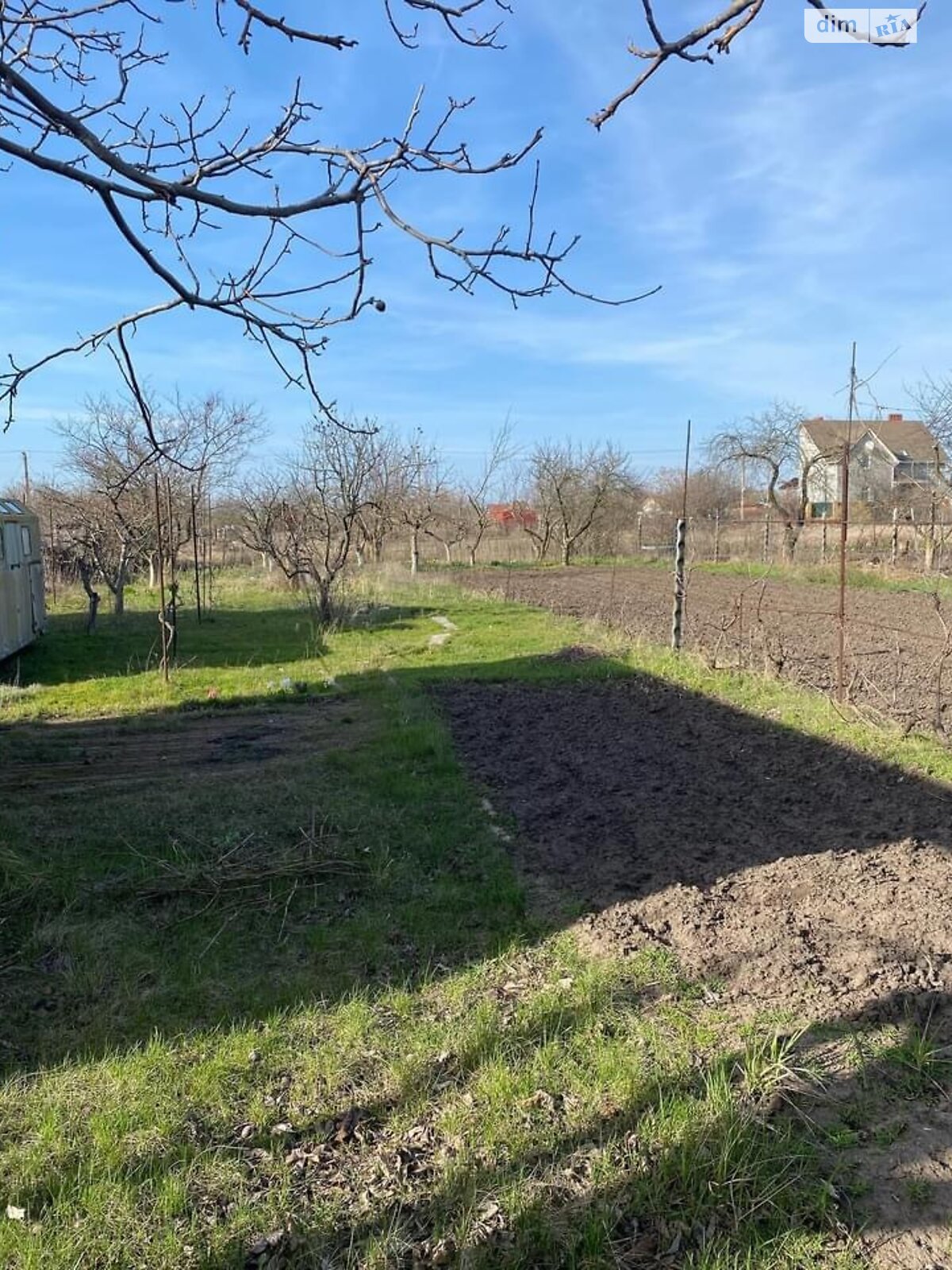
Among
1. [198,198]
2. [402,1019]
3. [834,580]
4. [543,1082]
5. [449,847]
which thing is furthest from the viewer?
[834,580]

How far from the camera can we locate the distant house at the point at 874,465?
20812mm

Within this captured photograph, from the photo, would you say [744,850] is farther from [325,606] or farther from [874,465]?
[874,465]

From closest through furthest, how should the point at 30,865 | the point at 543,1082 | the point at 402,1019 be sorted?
the point at 543,1082 < the point at 402,1019 < the point at 30,865

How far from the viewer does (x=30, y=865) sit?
174 inches

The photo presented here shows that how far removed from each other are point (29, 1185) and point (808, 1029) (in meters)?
2.35

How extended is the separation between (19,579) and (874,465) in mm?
35440

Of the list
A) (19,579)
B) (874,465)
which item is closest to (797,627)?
(19,579)

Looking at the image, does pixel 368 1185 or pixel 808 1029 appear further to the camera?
pixel 808 1029

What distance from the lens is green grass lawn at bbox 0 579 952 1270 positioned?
7.00 ft

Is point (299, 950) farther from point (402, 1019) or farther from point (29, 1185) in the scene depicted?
point (29, 1185)

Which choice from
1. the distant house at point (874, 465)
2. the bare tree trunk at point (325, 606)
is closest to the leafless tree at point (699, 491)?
the distant house at point (874, 465)

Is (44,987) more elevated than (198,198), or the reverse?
(198,198)

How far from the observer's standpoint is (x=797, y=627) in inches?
521

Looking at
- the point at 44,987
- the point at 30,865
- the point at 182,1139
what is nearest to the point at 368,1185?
the point at 182,1139
